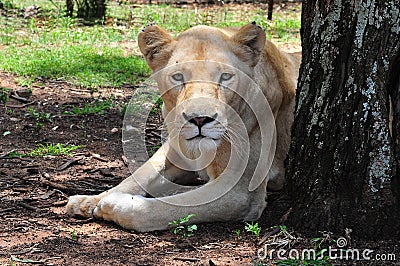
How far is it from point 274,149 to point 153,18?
8687 millimetres

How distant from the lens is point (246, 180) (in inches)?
167

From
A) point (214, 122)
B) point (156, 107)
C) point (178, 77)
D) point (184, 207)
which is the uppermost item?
point (178, 77)

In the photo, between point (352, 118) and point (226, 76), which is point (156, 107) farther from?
point (352, 118)

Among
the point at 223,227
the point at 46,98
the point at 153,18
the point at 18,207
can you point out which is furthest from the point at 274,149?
the point at 153,18

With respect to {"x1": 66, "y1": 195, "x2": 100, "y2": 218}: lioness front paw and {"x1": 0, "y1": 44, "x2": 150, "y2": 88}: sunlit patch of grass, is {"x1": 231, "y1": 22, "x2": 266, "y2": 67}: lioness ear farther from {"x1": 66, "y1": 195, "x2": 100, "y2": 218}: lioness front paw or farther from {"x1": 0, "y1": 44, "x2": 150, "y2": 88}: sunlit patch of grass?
{"x1": 0, "y1": 44, "x2": 150, "y2": 88}: sunlit patch of grass

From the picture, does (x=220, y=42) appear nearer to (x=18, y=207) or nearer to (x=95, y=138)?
(x=18, y=207)

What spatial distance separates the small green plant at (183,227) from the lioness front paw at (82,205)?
0.60m

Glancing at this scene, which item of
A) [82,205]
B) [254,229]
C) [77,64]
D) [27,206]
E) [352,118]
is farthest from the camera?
[77,64]

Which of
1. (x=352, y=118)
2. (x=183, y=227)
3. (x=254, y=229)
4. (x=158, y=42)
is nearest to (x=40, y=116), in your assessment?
(x=158, y=42)

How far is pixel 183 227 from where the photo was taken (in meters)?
4.02

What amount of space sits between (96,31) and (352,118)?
327 inches

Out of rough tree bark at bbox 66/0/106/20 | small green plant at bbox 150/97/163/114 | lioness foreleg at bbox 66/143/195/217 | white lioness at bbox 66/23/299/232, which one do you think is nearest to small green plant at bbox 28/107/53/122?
small green plant at bbox 150/97/163/114

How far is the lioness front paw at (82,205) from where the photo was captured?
14.2ft

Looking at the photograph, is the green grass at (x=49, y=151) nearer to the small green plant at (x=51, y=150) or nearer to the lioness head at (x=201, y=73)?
the small green plant at (x=51, y=150)
